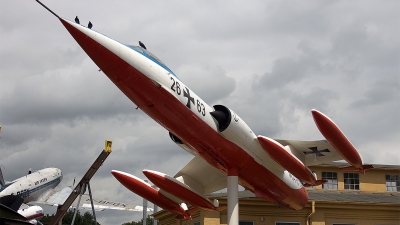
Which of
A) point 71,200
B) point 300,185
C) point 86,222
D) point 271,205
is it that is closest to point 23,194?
point 71,200

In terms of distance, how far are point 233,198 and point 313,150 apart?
373cm

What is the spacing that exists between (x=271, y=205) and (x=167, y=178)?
641cm

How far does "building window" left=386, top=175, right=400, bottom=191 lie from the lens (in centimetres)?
2598

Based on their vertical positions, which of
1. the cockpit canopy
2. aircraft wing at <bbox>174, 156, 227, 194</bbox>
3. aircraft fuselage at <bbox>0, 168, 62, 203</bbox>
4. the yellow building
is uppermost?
the cockpit canopy

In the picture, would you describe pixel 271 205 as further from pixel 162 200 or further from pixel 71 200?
pixel 71 200

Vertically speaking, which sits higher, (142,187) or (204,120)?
(204,120)

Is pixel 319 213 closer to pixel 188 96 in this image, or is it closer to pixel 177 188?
pixel 177 188

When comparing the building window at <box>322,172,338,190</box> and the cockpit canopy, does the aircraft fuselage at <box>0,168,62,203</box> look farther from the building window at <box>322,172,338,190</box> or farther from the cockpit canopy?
the cockpit canopy

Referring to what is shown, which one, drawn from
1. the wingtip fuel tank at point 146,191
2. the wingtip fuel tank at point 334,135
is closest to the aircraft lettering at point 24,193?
the wingtip fuel tank at point 146,191

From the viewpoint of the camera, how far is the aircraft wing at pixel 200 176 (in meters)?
19.4

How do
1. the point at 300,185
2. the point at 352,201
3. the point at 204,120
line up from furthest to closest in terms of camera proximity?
the point at 352,201, the point at 300,185, the point at 204,120

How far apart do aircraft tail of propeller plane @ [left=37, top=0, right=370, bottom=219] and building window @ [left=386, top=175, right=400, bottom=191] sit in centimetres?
959

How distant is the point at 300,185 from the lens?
60.7 ft

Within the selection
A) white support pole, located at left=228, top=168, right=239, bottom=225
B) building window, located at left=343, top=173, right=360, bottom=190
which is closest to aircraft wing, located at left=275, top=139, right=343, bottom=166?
white support pole, located at left=228, top=168, right=239, bottom=225
